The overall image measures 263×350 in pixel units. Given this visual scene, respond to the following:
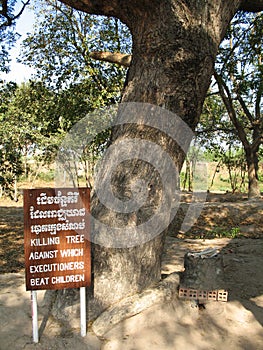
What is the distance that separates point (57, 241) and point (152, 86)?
1.91 meters

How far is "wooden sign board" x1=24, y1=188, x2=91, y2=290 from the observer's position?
329 centimetres

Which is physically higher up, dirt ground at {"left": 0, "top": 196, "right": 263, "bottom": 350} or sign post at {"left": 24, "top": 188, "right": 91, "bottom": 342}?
sign post at {"left": 24, "top": 188, "right": 91, "bottom": 342}

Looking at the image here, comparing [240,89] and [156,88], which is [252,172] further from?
[156,88]

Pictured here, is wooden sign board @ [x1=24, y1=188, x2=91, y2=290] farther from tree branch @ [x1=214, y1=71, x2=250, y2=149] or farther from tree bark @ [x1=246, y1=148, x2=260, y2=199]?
tree bark @ [x1=246, y1=148, x2=260, y2=199]

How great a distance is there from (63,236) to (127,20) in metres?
2.53

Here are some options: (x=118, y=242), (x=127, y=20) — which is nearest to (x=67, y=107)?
(x=127, y=20)

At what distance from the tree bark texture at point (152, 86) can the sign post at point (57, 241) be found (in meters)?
0.36

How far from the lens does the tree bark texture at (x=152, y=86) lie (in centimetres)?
377

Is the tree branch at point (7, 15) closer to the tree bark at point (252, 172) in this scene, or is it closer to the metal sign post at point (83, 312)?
the metal sign post at point (83, 312)

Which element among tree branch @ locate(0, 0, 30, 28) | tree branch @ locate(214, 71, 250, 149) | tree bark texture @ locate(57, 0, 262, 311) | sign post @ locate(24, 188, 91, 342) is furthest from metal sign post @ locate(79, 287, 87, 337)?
tree branch @ locate(214, 71, 250, 149)

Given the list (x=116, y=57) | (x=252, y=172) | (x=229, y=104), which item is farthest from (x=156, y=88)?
(x=252, y=172)

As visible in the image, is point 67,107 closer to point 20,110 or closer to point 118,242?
point 20,110

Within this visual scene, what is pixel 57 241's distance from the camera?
3363 millimetres

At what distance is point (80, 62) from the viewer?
1208 cm
